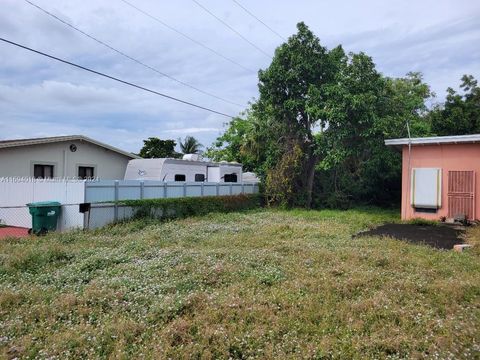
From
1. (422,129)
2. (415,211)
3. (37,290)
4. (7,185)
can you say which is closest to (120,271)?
(37,290)

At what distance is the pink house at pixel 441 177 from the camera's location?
12.5 metres

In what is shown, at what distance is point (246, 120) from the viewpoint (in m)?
25.3

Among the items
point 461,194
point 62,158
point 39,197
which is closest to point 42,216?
point 39,197

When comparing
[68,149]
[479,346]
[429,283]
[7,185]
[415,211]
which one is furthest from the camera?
[68,149]

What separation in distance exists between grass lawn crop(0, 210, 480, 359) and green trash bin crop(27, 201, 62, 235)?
2.20m

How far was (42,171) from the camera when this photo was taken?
49.5 ft

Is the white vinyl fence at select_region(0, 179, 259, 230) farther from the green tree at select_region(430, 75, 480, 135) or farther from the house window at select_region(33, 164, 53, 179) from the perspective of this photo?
the green tree at select_region(430, 75, 480, 135)

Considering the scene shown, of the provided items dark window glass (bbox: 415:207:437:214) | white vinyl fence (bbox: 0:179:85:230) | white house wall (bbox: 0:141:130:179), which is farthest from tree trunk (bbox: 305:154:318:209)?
white vinyl fence (bbox: 0:179:85:230)

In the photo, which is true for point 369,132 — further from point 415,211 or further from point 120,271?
point 120,271

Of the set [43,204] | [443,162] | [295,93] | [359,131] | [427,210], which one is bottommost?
[427,210]

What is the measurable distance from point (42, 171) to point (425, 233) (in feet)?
48.3

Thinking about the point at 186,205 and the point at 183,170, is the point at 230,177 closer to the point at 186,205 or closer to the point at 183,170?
the point at 183,170

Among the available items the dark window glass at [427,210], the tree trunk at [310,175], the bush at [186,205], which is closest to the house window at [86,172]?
the bush at [186,205]

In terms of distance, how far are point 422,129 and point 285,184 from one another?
8454 mm
